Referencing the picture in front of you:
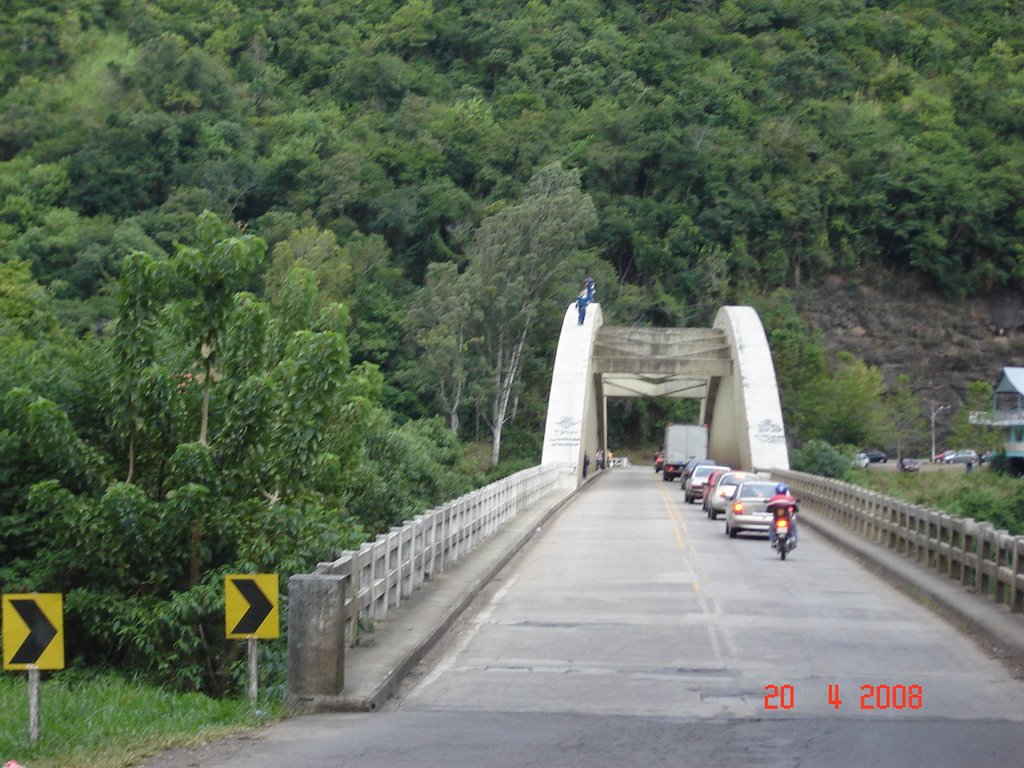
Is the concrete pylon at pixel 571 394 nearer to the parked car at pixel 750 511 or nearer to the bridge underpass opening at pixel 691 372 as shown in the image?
the bridge underpass opening at pixel 691 372

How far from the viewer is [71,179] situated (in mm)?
92375

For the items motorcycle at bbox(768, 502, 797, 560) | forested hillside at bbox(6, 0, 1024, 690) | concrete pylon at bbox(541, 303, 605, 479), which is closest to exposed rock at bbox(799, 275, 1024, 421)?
forested hillside at bbox(6, 0, 1024, 690)

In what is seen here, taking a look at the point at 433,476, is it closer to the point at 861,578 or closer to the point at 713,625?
the point at 861,578

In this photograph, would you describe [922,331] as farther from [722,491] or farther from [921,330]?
[722,491]

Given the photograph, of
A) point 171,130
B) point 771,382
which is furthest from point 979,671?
point 171,130

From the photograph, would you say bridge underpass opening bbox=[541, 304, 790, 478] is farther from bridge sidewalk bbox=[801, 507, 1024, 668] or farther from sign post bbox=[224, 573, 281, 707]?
sign post bbox=[224, 573, 281, 707]

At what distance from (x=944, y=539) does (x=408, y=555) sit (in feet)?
30.0

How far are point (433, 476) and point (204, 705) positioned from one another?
1983 centimetres

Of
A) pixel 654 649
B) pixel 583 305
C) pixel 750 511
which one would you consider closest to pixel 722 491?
pixel 750 511

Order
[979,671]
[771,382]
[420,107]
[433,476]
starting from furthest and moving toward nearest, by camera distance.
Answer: [420,107] → [771,382] → [433,476] → [979,671]

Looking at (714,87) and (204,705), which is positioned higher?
(714,87)

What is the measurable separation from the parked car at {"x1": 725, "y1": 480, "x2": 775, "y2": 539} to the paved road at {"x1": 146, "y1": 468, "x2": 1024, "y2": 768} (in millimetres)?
6960

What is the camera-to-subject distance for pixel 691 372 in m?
62.2
